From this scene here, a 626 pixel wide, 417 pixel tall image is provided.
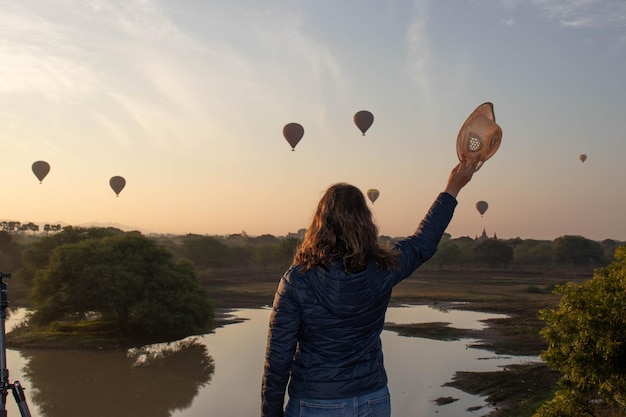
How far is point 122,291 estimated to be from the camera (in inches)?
1337

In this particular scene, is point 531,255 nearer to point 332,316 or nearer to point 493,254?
point 493,254

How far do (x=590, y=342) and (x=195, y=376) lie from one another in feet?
63.9

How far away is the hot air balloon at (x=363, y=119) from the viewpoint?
134ft

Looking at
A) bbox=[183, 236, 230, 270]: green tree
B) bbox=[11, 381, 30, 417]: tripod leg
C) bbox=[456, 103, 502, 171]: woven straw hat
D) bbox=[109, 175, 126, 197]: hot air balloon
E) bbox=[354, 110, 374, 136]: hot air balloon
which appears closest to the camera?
bbox=[456, 103, 502, 171]: woven straw hat

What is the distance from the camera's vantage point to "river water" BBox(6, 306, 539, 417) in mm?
20781

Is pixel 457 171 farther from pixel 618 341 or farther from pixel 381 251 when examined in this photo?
pixel 618 341

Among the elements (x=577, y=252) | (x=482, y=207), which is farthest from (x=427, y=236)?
(x=577, y=252)

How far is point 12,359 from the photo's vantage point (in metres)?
29.5

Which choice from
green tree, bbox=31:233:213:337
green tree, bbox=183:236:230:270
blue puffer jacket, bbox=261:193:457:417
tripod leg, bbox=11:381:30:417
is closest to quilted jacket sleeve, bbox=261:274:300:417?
blue puffer jacket, bbox=261:193:457:417

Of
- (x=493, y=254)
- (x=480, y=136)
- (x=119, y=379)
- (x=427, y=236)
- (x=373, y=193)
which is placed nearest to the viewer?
(x=427, y=236)

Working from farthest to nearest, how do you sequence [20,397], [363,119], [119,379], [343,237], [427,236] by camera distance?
[363,119]
[119,379]
[20,397]
[427,236]
[343,237]

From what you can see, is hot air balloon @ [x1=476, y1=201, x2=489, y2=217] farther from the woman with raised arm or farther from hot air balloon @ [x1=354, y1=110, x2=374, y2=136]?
the woman with raised arm

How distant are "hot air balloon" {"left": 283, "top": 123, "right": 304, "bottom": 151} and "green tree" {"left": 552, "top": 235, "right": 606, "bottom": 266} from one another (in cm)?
6496

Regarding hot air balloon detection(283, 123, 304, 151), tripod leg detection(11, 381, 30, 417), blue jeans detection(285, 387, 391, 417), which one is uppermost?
hot air balloon detection(283, 123, 304, 151)
